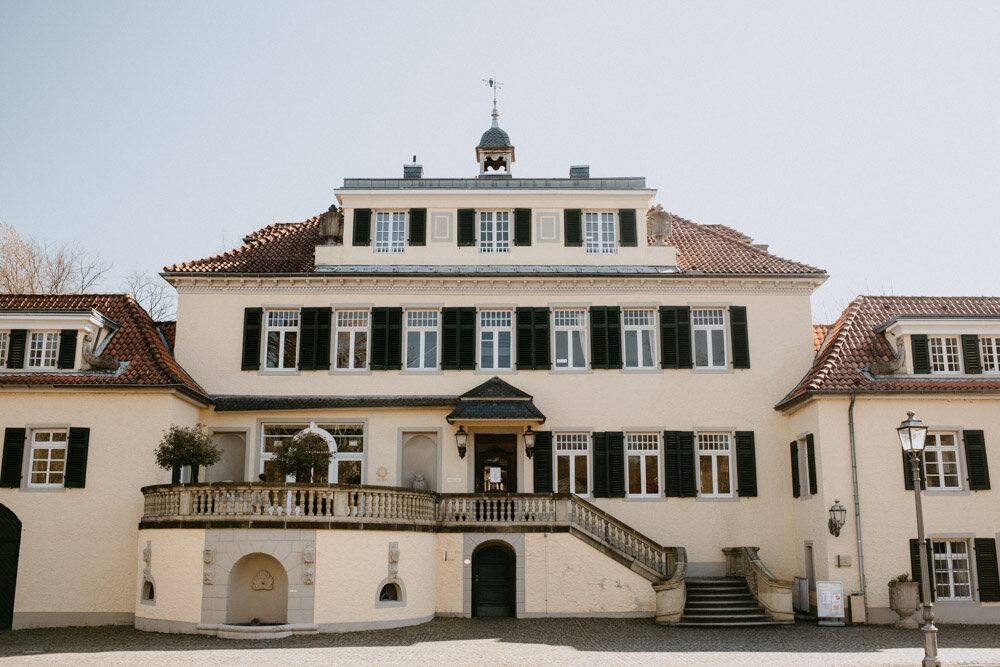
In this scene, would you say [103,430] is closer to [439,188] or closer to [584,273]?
[439,188]

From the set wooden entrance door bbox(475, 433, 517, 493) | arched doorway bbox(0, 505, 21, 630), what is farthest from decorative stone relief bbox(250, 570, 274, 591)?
wooden entrance door bbox(475, 433, 517, 493)

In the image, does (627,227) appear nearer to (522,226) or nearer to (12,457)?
(522,226)

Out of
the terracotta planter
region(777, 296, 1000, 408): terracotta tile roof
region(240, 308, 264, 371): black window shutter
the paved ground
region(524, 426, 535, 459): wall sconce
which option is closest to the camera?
the paved ground

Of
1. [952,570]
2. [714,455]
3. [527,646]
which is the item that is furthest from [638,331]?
[527,646]

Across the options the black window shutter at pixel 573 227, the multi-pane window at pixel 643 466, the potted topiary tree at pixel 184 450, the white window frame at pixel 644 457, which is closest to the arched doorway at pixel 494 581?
the white window frame at pixel 644 457

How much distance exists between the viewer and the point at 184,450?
2273cm

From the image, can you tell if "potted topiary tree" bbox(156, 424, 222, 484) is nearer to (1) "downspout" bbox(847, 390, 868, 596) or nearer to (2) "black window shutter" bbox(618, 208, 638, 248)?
(2) "black window shutter" bbox(618, 208, 638, 248)

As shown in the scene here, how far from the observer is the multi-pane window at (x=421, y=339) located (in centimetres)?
2698

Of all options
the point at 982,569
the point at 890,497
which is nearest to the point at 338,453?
the point at 890,497

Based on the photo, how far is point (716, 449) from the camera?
86.8 ft

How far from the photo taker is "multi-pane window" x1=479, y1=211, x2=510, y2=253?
28.1m

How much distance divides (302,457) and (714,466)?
1151cm

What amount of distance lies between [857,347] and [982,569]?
642 cm

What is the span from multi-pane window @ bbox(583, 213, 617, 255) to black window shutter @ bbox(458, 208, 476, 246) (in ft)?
11.0
